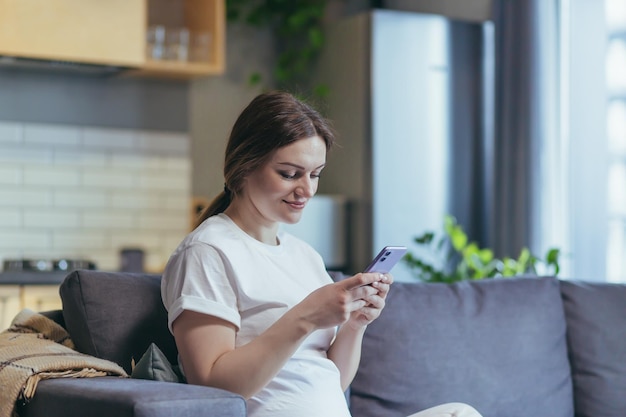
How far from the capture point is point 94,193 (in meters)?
4.72

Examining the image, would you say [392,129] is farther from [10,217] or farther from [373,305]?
[373,305]

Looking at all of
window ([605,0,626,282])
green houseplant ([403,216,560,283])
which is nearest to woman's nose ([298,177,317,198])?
green houseplant ([403,216,560,283])

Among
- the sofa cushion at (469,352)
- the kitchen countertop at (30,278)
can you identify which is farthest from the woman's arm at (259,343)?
the kitchen countertop at (30,278)

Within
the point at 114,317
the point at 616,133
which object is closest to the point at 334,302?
the point at 114,317

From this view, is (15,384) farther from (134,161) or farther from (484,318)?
(134,161)

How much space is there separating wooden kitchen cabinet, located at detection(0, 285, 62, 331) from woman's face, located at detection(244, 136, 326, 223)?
78.5 inches

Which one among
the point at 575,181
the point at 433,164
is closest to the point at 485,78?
the point at 433,164

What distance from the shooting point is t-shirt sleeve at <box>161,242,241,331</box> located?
2.00 meters

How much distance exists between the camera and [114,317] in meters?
2.34

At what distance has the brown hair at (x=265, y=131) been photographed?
218 centimetres

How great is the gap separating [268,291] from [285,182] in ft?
0.75

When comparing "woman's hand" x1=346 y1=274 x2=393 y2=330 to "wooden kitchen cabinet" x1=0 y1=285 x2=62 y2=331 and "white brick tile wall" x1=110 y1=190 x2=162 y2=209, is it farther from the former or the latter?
"white brick tile wall" x1=110 y1=190 x2=162 y2=209

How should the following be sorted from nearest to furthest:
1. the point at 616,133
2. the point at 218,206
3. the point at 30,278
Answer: the point at 218,206
the point at 30,278
the point at 616,133

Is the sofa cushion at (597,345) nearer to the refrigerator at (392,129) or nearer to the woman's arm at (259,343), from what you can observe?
the woman's arm at (259,343)
